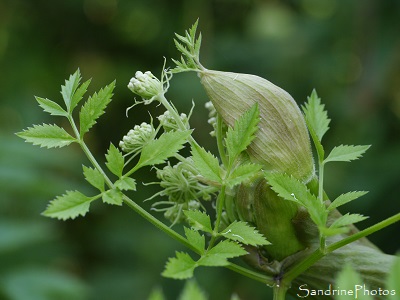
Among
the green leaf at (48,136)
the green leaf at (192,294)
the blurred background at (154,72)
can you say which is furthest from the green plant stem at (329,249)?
the blurred background at (154,72)

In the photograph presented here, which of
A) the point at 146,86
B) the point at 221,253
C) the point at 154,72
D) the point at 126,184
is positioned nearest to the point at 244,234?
the point at 221,253

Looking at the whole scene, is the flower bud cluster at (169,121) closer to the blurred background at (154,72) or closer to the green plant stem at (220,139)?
the green plant stem at (220,139)

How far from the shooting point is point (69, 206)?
2.56 feet

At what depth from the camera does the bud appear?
2.87 ft

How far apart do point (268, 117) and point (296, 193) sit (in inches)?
5.6

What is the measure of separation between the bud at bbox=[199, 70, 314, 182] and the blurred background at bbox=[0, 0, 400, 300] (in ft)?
5.29

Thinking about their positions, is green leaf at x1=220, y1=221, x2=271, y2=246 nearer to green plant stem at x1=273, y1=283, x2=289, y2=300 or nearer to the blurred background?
green plant stem at x1=273, y1=283, x2=289, y2=300

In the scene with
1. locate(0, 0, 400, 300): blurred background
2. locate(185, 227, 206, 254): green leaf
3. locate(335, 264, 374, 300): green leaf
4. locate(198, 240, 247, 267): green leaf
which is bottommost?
locate(335, 264, 374, 300): green leaf

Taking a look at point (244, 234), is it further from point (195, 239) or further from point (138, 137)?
point (138, 137)

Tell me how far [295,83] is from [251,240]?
9.32 feet

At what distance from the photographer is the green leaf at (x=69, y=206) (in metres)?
0.76

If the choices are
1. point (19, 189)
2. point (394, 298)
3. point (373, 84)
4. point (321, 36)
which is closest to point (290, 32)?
point (321, 36)

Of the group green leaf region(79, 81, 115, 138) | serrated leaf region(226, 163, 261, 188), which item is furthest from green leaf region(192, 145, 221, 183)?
green leaf region(79, 81, 115, 138)

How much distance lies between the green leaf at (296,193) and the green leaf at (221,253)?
0.08 metres
